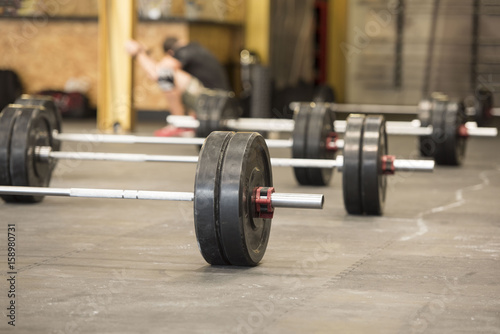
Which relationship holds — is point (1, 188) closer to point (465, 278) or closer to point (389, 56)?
point (465, 278)

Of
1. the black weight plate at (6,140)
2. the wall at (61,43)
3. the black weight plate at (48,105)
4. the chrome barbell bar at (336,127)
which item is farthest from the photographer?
the wall at (61,43)

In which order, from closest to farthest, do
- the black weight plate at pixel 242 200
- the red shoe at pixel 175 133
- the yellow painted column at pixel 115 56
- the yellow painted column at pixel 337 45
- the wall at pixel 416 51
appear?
the black weight plate at pixel 242 200, the red shoe at pixel 175 133, the yellow painted column at pixel 115 56, the wall at pixel 416 51, the yellow painted column at pixel 337 45

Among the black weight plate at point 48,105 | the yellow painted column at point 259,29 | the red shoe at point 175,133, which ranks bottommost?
the red shoe at point 175,133

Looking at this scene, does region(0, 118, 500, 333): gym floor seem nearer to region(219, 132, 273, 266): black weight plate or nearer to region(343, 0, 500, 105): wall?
region(219, 132, 273, 266): black weight plate

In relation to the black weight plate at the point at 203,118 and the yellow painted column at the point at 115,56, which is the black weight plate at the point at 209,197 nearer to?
the black weight plate at the point at 203,118

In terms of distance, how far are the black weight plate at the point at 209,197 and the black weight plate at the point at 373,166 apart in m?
1.03

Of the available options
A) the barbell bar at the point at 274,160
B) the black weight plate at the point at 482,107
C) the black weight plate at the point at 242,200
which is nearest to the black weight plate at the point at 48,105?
the barbell bar at the point at 274,160

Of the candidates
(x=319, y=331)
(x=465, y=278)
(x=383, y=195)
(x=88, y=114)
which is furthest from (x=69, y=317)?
(x=88, y=114)

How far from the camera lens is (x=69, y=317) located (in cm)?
194

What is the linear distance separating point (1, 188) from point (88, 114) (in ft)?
23.0

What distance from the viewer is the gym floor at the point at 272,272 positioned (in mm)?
1939

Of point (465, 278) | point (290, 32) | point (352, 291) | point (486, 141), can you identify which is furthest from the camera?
point (290, 32)

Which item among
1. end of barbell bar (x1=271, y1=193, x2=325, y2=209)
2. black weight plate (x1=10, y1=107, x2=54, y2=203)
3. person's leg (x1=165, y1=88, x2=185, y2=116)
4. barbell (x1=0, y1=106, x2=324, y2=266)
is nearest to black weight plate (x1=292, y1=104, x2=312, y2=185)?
black weight plate (x1=10, y1=107, x2=54, y2=203)

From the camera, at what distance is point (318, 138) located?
4176 millimetres
